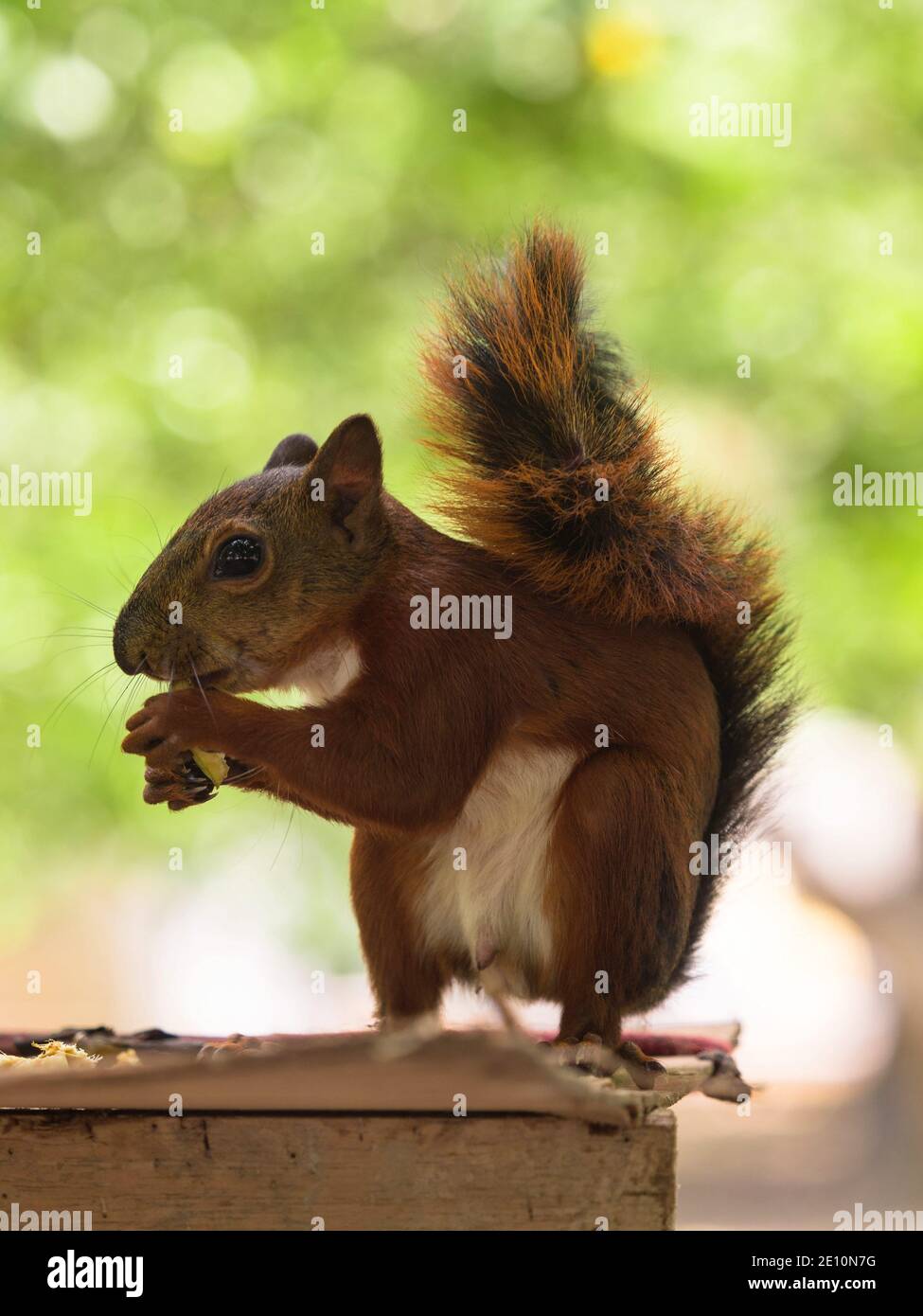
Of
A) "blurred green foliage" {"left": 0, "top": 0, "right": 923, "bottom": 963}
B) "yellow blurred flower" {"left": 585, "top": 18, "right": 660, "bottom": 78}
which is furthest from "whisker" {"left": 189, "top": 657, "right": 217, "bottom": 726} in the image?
"yellow blurred flower" {"left": 585, "top": 18, "right": 660, "bottom": 78}

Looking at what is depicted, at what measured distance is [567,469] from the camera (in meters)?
2.01

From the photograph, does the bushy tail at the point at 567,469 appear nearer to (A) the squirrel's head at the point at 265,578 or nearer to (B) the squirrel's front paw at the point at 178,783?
(A) the squirrel's head at the point at 265,578

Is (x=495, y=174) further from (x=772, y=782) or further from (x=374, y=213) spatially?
(x=772, y=782)

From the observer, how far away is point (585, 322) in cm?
209

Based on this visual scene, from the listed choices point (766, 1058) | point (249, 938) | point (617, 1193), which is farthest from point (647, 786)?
point (249, 938)

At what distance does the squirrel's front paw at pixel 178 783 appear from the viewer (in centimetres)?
185

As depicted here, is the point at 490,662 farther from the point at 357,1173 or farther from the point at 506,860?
the point at 357,1173

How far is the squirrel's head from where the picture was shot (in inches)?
74.1

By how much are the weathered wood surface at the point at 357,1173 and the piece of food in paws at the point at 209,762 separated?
1.45 ft

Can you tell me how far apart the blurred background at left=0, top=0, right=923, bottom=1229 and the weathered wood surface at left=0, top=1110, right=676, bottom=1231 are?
2.86 metres

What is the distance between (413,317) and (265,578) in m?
2.70

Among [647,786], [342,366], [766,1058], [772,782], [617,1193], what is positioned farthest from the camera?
[342,366]

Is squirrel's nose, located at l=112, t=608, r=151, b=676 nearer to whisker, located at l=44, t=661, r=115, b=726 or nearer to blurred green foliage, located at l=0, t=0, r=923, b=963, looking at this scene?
whisker, located at l=44, t=661, r=115, b=726
